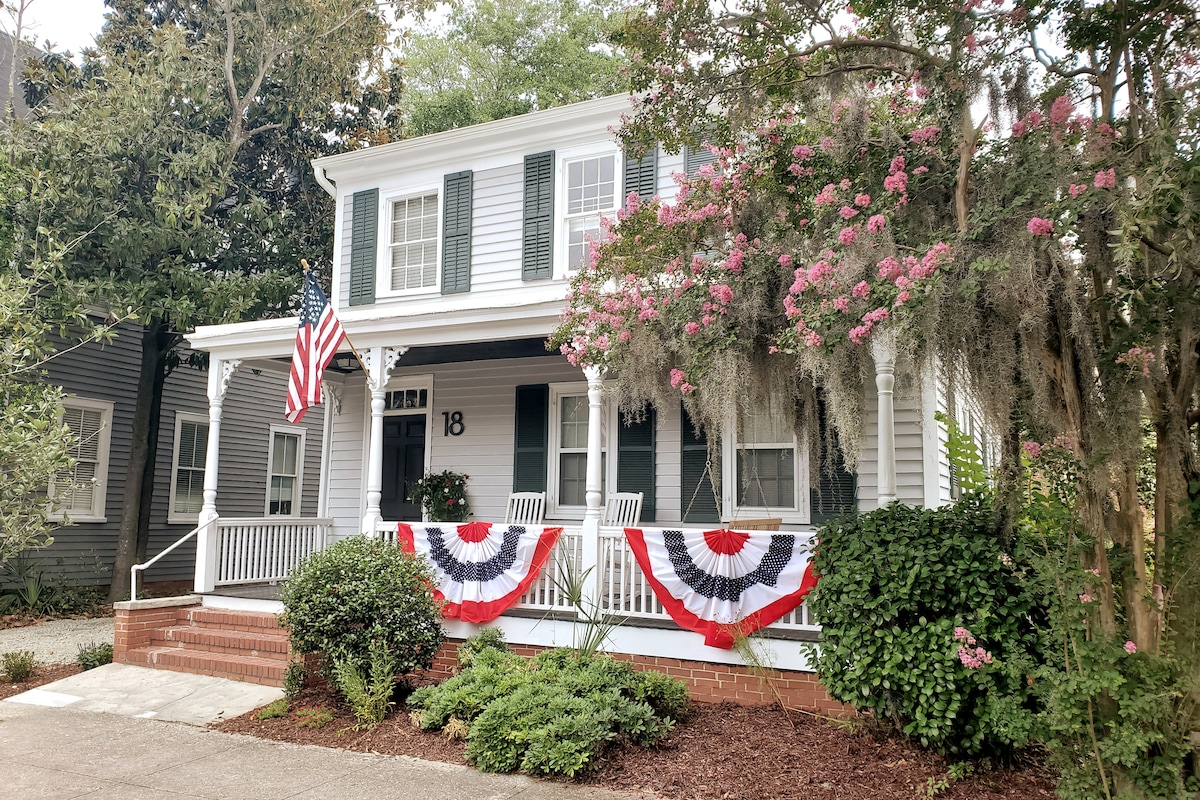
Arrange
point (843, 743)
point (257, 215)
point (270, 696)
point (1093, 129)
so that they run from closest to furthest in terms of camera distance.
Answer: point (1093, 129) → point (843, 743) → point (270, 696) → point (257, 215)

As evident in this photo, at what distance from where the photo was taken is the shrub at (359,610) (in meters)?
6.74

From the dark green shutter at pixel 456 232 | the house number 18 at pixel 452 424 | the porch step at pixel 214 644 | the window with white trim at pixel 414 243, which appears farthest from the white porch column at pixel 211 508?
the dark green shutter at pixel 456 232

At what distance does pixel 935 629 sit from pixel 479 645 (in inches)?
147

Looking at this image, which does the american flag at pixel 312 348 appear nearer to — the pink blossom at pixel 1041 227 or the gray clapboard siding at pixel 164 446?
the gray clapboard siding at pixel 164 446

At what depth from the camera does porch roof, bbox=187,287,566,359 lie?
8.36 m

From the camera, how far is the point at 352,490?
11.3 m

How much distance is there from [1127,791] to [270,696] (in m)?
6.16

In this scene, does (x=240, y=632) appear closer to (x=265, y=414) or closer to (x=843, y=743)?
(x=843, y=743)

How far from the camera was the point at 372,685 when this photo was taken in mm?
6648

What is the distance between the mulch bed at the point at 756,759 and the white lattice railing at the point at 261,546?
3282 millimetres

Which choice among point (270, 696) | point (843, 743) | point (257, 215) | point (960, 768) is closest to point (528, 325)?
point (270, 696)

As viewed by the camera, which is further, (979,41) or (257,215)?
(257,215)

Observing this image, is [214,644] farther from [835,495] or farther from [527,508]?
[835,495]

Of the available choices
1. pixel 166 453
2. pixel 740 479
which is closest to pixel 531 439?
pixel 740 479
